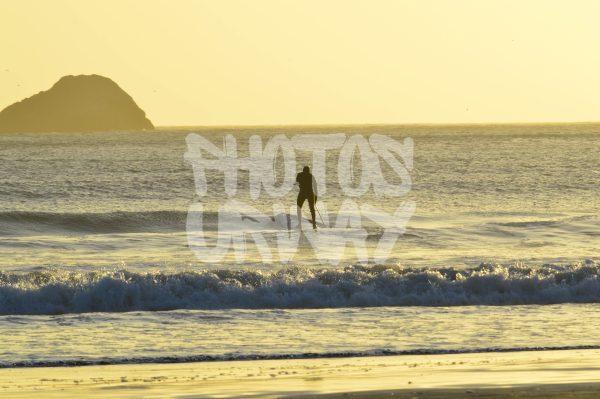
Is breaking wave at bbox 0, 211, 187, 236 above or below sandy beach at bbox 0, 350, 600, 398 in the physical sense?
below

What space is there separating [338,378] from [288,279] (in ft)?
28.6

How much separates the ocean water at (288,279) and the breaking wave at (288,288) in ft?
0.12

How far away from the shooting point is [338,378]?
13.4 meters

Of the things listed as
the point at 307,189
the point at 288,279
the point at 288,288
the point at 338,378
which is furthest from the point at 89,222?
the point at 338,378

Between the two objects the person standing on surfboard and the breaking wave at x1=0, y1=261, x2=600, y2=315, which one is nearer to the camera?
the breaking wave at x1=0, y1=261, x2=600, y2=315

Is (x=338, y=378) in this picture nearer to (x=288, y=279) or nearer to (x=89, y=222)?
(x=288, y=279)

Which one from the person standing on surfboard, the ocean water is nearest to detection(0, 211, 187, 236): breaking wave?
the ocean water

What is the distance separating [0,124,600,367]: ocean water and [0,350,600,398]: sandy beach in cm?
61

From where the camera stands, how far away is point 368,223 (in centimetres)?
3541

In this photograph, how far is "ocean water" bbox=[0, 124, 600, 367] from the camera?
1612 centimetres

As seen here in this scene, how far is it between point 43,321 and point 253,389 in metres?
6.47

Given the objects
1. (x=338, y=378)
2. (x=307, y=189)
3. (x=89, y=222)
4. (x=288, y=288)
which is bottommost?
(x=89, y=222)

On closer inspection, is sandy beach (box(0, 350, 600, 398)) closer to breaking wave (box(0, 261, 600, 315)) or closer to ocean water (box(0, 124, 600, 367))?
ocean water (box(0, 124, 600, 367))

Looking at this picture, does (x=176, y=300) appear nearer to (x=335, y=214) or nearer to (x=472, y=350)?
(x=472, y=350)
